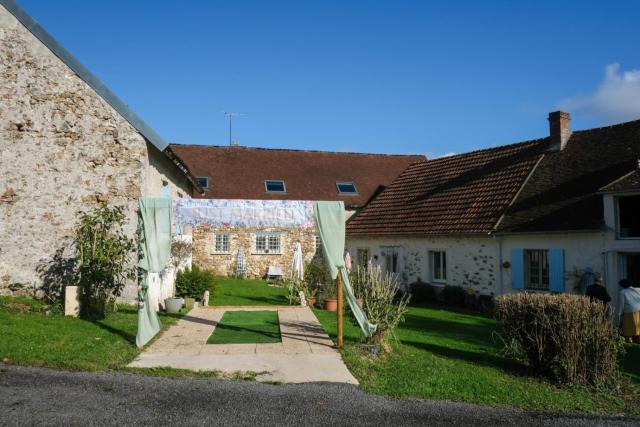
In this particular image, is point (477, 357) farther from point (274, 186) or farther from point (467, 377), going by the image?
point (274, 186)

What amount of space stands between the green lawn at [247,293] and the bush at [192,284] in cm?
57

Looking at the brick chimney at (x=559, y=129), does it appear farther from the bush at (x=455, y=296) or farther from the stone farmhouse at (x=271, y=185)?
the stone farmhouse at (x=271, y=185)

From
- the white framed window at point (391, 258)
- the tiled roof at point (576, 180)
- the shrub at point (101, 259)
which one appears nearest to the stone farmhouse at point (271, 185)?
the white framed window at point (391, 258)

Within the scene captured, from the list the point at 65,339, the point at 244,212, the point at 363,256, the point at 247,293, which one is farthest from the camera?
the point at 363,256

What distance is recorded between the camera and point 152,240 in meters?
9.81

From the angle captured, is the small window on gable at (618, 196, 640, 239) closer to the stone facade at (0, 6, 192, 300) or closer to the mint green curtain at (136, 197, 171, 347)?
the mint green curtain at (136, 197, 171, 347)

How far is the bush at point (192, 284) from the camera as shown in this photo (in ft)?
51.5

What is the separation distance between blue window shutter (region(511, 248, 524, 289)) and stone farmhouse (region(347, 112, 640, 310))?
0.03m

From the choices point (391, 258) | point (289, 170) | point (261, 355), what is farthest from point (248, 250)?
point (261, 355)

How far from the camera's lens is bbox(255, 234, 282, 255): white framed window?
2622 cm

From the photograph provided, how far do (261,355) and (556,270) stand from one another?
10.1 metres

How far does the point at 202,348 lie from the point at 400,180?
17.4 metres

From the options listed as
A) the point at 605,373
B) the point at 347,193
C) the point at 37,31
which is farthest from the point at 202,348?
the point at 347,193

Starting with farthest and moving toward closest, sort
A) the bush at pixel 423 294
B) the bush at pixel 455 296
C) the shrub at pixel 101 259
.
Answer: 1. the bush at pixel 423 294
2. the bush at pixel 455 296
3. the shrub at pixel 101 259
